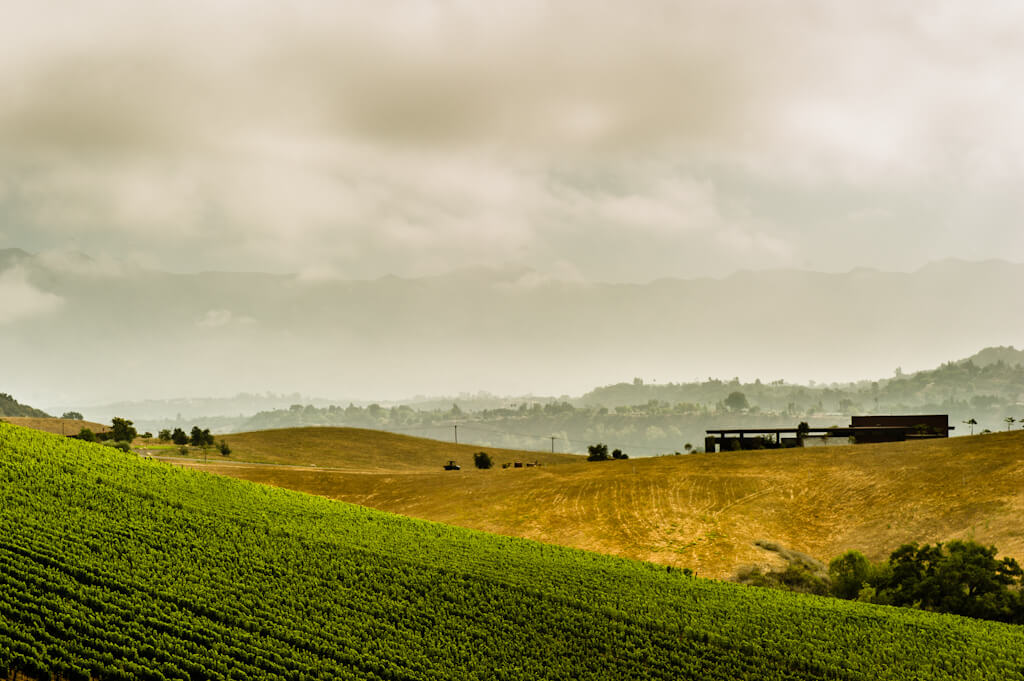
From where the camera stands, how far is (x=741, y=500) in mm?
58844

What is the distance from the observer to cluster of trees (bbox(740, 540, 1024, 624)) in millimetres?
30641

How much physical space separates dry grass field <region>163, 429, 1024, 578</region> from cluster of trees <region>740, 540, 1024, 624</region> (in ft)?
28.2

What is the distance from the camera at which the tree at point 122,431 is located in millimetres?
102188

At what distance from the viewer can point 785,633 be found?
2561 cm

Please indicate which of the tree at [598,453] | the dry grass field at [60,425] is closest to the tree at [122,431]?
the dry grass field at [60,425]

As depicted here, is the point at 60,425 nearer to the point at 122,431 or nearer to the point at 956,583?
the point at 122,431

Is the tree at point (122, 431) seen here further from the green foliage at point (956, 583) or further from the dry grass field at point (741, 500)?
the green foliage at point (956, 583)

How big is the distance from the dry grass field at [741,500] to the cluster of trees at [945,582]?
8.58 meters

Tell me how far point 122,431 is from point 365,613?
96386 mm

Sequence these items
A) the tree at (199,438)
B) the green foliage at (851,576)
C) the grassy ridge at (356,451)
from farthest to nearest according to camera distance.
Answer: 1. the grassy ridge at (356,451)
2. the tree at (199,438)
3. the green foliage at (851,576)

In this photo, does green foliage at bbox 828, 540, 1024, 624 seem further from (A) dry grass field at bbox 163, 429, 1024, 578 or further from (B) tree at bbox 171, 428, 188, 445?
(B) tree at bbox 171, 428, 188, 445

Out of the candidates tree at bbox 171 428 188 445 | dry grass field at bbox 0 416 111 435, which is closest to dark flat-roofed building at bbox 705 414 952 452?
tree at bbox 171 428 188 445

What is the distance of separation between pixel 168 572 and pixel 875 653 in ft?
85.2

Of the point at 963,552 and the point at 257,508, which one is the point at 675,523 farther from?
the point at 257,508
